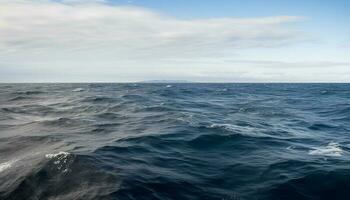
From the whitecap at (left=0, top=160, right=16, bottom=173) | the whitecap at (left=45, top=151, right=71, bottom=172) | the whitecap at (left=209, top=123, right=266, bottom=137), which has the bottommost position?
the whitecap at (left=0, top=160, right=16, bottom=173)

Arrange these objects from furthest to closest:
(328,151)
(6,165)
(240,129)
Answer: (240,129), (328,151), (6,165)

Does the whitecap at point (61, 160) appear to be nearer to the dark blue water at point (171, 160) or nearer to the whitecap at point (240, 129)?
the dark blue water at point (171, 160)

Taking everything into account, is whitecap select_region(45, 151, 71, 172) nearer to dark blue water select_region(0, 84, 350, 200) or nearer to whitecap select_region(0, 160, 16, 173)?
dark blue water select_region(0, 84, 350, 200)

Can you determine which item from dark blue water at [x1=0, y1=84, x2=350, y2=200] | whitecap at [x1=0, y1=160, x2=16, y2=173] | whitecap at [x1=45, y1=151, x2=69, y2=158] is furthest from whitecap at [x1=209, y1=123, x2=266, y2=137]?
whitecap at [x1=0, y1=160, x2=16, y2=173]

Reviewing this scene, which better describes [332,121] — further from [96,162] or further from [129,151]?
[96,162]

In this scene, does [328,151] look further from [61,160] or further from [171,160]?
[61,160]

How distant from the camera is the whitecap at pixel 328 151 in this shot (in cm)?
1725

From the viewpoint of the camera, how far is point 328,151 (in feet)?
58.9

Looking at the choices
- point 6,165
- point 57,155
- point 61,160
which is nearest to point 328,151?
point 61,160

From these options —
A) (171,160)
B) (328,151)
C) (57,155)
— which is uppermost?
(57,155)

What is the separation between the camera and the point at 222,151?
17531mm

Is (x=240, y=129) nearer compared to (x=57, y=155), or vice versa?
(x=57, y=155)

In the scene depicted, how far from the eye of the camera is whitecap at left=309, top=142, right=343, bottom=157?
56.6ft

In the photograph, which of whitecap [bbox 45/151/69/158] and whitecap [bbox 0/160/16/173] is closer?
whitecap [bbox 0/160/16/173]
